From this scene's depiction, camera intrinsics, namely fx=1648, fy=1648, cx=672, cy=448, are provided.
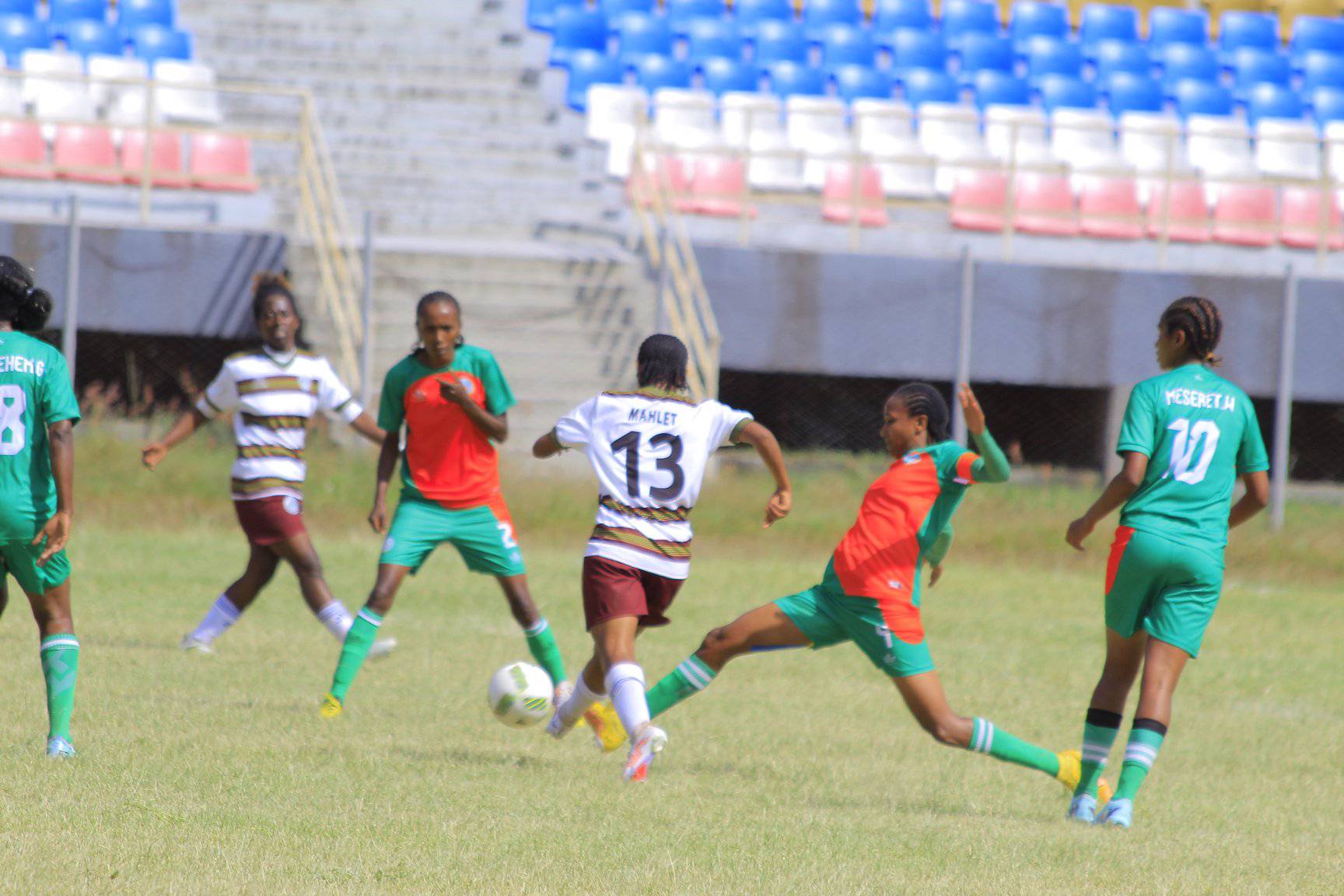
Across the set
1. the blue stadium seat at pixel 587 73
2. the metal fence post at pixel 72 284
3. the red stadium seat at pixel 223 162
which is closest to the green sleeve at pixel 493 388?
the metal fence post at pixel 72 284

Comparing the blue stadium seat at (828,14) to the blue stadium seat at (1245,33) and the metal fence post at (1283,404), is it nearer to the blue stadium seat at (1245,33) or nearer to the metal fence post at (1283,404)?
the blue stadium seat at (1245,33)

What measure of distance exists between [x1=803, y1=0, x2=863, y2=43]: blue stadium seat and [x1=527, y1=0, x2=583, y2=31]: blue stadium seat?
3.40 metres

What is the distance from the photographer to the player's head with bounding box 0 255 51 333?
19.3ft

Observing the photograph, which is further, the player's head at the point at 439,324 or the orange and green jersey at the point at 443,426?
the orange and green jersey at the point at 443,426

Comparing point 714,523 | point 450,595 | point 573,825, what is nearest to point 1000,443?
point 714,523

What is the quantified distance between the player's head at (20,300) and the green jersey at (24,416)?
0.36ft

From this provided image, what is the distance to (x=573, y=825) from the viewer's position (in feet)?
17.6

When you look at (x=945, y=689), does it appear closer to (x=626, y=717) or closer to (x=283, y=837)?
(x=626, y=717)

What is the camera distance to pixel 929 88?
2142 cm

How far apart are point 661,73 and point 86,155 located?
23.7 feet

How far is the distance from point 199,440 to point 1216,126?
42.7ft

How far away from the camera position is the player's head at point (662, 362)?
627cm

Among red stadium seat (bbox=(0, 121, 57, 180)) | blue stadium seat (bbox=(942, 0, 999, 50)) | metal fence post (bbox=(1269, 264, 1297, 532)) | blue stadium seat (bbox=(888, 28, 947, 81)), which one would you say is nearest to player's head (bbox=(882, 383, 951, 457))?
metal fence post (bbox=(1269, 264, 1297, 532))

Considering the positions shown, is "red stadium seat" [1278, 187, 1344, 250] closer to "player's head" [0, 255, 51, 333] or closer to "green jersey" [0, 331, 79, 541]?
"player's head" [0, 255, 51, 333]
